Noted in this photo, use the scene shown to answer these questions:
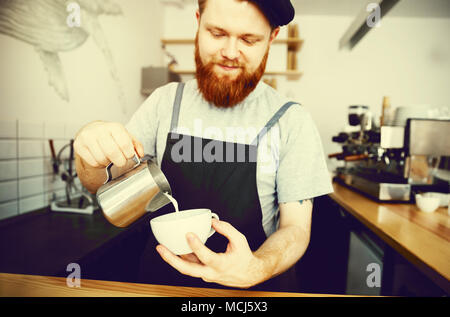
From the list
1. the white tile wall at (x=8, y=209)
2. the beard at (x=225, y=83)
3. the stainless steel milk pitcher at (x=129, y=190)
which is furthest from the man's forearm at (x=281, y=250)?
the white tile wall at (x=8, y=209)

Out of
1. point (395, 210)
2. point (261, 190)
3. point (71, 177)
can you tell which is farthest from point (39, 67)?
point (395, 210)

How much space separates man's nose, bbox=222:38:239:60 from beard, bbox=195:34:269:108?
0.09ft

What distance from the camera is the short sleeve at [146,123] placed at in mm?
1045

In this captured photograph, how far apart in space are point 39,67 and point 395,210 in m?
1.84

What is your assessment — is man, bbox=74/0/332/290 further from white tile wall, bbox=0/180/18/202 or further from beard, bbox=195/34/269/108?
white tile wall, bbox=0/180/18/202

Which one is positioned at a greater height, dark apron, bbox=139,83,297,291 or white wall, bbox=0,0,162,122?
white wall, bbox=0,0,162,122

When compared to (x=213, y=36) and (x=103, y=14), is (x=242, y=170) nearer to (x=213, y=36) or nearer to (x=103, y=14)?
(x=213, y=36)

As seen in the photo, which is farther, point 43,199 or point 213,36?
point 43,199

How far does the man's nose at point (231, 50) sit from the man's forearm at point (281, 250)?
22.0 inches

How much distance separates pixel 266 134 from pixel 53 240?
855 millimetres

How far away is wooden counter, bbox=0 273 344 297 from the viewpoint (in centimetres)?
54

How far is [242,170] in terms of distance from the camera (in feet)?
3.12

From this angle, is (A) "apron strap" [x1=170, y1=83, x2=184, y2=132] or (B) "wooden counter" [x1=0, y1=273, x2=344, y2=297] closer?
(B) "wooden counter" [x1=0, y1=273, x2=344, y2=297]

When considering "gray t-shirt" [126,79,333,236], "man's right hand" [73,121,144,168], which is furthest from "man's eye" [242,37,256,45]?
"man's right hand" [73,121,144,168]
